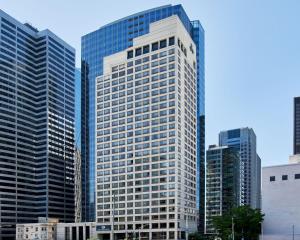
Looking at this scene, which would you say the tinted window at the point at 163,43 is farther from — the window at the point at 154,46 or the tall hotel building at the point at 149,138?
the window at the point at 154,46

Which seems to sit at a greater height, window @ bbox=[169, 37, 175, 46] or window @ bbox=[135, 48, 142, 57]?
window @ bbox=[169, 37, 175, 46]

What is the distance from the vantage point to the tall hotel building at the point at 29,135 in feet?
571

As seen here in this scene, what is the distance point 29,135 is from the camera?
187750 millimetres

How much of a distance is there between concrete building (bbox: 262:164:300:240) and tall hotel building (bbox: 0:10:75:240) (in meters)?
107

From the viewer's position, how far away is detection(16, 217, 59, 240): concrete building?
14288cm

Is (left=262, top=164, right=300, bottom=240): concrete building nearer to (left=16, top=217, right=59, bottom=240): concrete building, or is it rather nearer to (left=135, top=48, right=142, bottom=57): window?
(left=135, top=48, right=142, bottom=57): window

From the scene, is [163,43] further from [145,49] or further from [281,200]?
[281,200]

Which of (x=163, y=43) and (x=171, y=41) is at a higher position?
(x=171, y=41)

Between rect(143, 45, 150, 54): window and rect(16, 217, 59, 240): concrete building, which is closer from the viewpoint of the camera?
rect(143, 45, 150, 54): window

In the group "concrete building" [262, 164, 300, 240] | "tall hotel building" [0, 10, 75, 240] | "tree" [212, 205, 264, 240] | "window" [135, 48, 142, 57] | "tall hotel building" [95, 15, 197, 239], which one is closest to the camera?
"tree" [212, 205, 264, 240]

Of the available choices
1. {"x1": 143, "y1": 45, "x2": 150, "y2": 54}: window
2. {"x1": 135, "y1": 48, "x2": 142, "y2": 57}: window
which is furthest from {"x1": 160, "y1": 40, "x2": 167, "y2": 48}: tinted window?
{"x1": 135, "y1": 48, "x2": 142, "y2": 57}: window

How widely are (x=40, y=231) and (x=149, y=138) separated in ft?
173

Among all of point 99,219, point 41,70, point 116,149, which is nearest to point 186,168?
point 116,149

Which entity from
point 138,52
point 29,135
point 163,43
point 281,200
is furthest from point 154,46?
point 29,135
